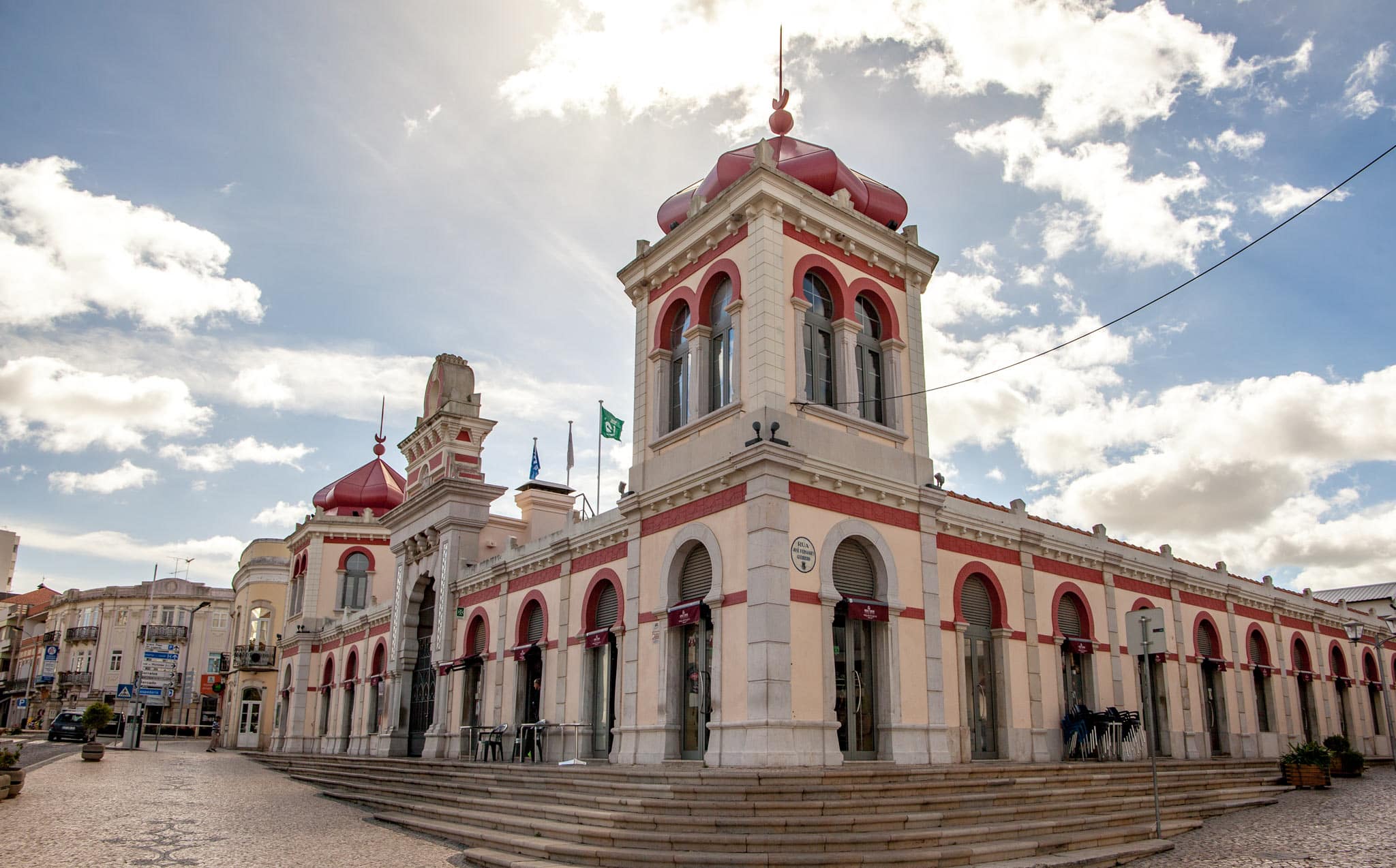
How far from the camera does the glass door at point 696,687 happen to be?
15688 mm

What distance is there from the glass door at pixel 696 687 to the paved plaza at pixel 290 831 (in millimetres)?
4621

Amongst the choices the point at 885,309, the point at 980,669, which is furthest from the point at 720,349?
the point at 980,669

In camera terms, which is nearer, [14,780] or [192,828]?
[192,828]

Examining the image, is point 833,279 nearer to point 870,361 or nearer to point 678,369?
point 870,361

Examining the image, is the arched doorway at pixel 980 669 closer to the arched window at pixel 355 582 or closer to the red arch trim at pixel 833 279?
the red arch trim at pixel 833 279

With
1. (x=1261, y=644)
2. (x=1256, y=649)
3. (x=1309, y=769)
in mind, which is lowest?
(x=1309, y=769)

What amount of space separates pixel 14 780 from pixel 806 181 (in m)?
18.2

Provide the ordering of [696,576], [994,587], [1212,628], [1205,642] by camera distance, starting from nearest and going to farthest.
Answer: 1. [696,576]
2. [994,587]
3. [1205,642]
4. [1212,628]

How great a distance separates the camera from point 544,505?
97.6 feet

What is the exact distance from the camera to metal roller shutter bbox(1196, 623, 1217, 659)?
24.9 meters

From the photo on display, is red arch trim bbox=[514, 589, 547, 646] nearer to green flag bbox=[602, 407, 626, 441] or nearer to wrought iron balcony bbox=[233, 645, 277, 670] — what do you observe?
green flag bbox=[602, 407, 626, 441]

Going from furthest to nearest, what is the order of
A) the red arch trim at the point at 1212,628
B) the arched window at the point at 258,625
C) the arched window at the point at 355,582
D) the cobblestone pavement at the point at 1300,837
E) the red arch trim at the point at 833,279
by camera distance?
the arched window at the point at 258,625
the arched window at the point at 355,582
the red arch trim at the point at 1212,628
the red arch trim at the point at 833,279
the cobblestone pavement at the point at 1300,837

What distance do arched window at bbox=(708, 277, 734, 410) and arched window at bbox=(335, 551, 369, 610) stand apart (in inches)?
1172

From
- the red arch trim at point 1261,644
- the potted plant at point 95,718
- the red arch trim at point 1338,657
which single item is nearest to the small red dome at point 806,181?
the red arch trim at point 1261,644
